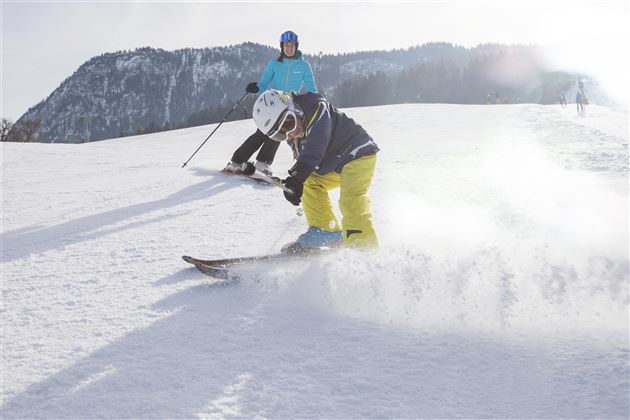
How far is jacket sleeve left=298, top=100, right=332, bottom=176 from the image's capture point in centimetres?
338

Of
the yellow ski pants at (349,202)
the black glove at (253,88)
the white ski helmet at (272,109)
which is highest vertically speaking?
the black glove at (253,88)

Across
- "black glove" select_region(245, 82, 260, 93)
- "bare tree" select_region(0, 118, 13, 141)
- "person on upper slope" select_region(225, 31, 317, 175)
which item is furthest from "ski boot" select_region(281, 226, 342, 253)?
"bare tree" select_region(0, 118, 13, 141)

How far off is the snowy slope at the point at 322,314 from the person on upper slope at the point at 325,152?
1.37 ft

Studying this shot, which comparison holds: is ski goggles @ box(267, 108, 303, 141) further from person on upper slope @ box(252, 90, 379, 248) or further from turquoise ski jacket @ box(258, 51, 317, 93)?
turquoise ski jacket @ box(258, 51, 317, 93)

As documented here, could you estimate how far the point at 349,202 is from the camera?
11.4 feet

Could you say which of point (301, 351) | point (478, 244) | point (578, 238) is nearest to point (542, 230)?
point (578, 238)

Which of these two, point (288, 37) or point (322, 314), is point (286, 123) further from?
point (288, 37)

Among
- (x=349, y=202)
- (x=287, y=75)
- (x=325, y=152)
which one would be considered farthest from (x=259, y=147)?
(x=349, y=202)

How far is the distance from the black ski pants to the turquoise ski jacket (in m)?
0.71

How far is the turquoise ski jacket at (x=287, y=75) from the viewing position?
6305 millimetres

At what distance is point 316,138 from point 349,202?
558mm

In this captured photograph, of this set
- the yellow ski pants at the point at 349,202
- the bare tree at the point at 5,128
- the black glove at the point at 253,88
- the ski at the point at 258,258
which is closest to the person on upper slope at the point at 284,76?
the black glove at the point at 253,88

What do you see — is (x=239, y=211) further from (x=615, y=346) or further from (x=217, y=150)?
(x=217, y=150)

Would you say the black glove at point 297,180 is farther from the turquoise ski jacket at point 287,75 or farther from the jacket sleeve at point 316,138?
the turquoise ski jacket at point 287,75
